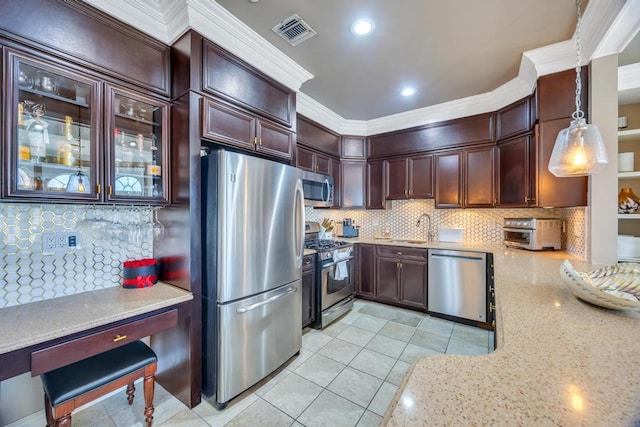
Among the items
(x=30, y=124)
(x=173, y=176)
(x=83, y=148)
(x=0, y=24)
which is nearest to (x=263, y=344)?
(x=173, y=176)

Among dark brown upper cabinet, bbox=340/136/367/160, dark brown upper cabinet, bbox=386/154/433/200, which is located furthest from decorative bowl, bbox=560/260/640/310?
dark brown upper cabinet, bbox=340/136/367/160

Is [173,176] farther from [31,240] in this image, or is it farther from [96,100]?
[31,240]

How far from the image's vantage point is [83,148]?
1569 mm

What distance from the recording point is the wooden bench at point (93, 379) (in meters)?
1.26

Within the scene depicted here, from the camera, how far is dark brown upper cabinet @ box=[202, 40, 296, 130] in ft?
6.12

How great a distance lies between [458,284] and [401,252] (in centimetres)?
76

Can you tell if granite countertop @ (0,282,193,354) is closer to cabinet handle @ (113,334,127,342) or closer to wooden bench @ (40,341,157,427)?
cabinet handle @ (113,334,127,342)

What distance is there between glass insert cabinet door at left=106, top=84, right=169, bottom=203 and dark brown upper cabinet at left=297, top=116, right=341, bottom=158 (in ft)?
5.29

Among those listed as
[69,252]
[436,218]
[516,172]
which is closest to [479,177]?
[516,172]

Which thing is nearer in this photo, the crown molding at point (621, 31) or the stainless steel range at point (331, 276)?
the crown molding at point (621, 31)

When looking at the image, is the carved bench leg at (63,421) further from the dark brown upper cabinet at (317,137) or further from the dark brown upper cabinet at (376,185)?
the dark brown upper cabinet at (376,185)

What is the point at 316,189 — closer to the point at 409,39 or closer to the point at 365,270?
the point at 365,270

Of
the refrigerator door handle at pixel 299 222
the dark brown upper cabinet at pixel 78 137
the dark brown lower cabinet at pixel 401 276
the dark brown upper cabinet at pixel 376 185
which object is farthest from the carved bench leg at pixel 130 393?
the dark brown upper cabinet at pixel 376 185

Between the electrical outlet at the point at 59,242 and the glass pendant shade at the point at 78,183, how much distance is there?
39 cm
